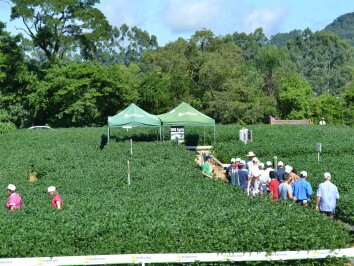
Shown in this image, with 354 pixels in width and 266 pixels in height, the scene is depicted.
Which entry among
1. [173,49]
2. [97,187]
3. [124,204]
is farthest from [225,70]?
[124,204]

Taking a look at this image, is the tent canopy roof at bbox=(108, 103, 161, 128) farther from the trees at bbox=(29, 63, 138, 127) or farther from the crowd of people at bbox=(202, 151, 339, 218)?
the trees at bbox=(29, 63, 138, 127)

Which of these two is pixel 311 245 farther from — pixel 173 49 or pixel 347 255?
pixel 173 49

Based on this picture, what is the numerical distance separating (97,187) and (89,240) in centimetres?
659

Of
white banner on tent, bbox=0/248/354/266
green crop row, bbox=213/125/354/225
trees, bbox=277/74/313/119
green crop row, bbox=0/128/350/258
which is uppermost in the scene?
trees, bbox=277/74/313/119

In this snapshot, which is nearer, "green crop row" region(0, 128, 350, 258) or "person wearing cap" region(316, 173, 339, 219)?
"green crop row" region(0, 128, 350, 258)

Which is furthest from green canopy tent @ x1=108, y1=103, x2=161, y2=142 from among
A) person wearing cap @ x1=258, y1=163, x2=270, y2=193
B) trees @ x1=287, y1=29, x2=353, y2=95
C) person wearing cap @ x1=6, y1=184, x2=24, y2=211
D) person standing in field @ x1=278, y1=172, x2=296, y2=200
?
trees @ x1=287, y1=29, x2=353, y2=95

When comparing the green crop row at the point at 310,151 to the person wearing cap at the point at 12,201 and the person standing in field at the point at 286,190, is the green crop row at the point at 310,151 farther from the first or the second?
the person wearing cap at the point at 12,201

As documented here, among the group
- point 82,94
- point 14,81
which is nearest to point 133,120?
point 82,94

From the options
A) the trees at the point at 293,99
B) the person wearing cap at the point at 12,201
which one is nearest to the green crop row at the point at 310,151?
the person wearing cap at the point at 12,201

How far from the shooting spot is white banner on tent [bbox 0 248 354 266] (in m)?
9.66

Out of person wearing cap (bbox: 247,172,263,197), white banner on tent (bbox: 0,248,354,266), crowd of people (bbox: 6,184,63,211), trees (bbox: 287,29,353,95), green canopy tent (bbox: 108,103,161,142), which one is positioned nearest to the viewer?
white banner on tent (bbox: 0,248,354,266)

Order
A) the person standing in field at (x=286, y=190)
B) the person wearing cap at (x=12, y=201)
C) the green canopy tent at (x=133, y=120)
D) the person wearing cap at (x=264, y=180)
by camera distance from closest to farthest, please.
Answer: the person wearing cap at (x=12, y=201) → the person standing in field at (x=286, y=190) → the person wearing cap at (x=264, y=180) → the green canopy tent at (x=133, y=120)

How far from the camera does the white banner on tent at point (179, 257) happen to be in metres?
9.66

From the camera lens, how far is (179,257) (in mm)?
9945
